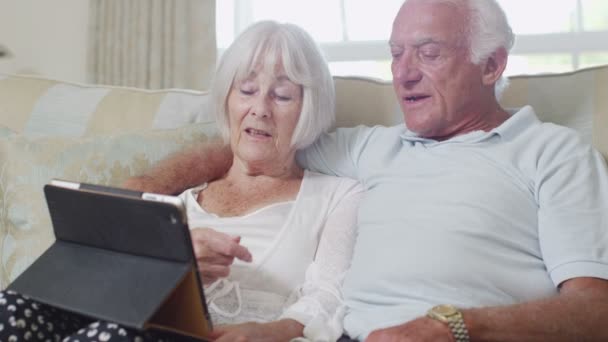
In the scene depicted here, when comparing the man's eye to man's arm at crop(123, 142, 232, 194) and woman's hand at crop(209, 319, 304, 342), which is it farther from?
woman's hand at crop(209, 319, 304, 342)

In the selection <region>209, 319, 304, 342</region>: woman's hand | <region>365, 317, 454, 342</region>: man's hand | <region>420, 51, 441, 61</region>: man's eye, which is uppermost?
<region>420, 51, 441, 61</region>: man's eye

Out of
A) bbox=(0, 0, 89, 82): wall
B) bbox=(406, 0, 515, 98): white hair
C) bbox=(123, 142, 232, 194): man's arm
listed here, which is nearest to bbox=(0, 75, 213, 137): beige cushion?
bbox=(123, 142, 232, 194): man's arm

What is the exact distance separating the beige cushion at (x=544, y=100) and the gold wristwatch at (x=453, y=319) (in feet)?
1.68

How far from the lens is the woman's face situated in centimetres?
139

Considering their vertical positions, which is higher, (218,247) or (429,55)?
(429,55)

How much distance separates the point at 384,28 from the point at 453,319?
185 cm

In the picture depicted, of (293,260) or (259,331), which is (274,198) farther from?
(259,331)

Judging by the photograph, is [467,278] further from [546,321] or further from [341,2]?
[341,2]

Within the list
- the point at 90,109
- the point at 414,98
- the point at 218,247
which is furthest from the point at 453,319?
the point at 90,109

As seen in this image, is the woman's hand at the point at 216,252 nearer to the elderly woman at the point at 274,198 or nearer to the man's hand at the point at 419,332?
the elderly woman at the point at 274,198

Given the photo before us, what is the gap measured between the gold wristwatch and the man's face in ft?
1.47

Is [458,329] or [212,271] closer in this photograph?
[458,329]

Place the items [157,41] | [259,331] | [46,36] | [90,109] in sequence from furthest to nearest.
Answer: [46,36], [157,41], [90,109], [259,331]

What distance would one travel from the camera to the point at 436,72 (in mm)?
1378
